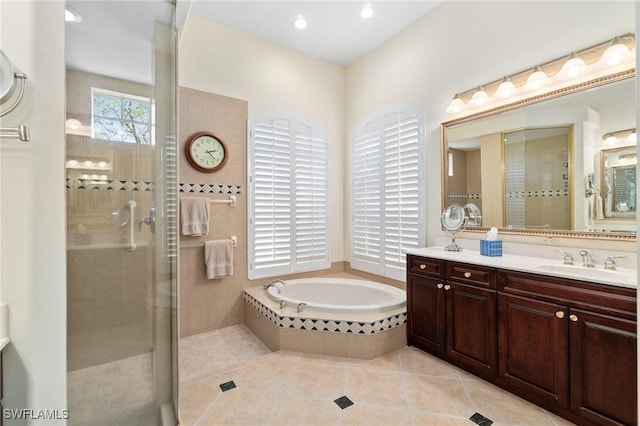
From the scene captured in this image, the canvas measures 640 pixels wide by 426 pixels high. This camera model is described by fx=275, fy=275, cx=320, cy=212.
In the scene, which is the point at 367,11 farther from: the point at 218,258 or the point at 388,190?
the point at 218,258

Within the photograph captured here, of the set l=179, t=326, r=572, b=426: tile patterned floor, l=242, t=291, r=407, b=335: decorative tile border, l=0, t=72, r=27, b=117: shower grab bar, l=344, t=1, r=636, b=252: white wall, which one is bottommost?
l=179, t=326, r=572, b=426: tile patterned floor

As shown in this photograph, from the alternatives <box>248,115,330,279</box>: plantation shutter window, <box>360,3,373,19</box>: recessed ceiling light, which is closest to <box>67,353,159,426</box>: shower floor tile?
<box>248,115,330,279</box>: plantation shutter window

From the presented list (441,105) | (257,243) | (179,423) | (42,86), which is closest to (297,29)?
(441,105)

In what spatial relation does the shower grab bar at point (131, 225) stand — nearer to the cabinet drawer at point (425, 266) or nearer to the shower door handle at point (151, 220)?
the shower door handle at point (151, 220)

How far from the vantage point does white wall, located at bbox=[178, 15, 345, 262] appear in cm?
289

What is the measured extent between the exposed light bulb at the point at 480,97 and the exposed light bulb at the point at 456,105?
4.9 inches

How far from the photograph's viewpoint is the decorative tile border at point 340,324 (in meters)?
2.32

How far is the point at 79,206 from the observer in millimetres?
1243

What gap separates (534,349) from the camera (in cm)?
170

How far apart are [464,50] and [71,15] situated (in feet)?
9.49

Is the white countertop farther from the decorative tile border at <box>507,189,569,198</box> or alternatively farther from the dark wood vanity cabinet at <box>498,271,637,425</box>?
the decorative tile border at <box>507,189,569,198</box>

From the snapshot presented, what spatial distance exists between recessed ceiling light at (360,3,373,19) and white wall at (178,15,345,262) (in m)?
Answer: 0.97

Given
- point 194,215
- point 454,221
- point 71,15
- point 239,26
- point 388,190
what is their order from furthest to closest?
1. point 388,190
2. point 239,26
3. point 194,215
4. point 454,221
5. point 71,15

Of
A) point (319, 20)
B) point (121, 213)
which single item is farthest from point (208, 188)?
point (319, 20)
